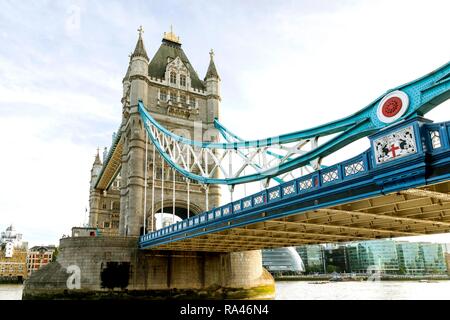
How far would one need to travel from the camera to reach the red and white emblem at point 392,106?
10422 millimetres

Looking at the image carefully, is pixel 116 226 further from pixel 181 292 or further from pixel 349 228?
pixel 349 228

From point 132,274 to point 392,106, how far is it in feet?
83.4

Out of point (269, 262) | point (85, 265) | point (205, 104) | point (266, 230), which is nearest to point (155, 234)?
point (85, 265)

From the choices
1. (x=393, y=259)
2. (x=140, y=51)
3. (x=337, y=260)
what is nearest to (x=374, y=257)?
(x=393, y=259)

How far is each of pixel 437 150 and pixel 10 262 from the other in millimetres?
110126

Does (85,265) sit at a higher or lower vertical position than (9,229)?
lower

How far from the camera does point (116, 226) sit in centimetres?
6444

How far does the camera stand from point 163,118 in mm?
41219

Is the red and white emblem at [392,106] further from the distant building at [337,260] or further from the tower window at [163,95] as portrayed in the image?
the distant building at [337,260]

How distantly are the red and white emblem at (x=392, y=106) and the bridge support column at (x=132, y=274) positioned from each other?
24536 millimetres

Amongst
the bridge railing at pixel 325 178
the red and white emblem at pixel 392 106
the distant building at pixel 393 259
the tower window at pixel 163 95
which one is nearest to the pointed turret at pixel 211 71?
the tower window at pixel 163 95

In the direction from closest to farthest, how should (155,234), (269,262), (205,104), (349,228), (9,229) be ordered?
(349,228)
(155,234)
(205,104)
(269,262)
(9,229)

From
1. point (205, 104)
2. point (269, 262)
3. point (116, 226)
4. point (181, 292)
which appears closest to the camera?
point (181, 292)

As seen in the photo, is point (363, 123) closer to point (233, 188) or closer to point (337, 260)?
point (233, 188)
